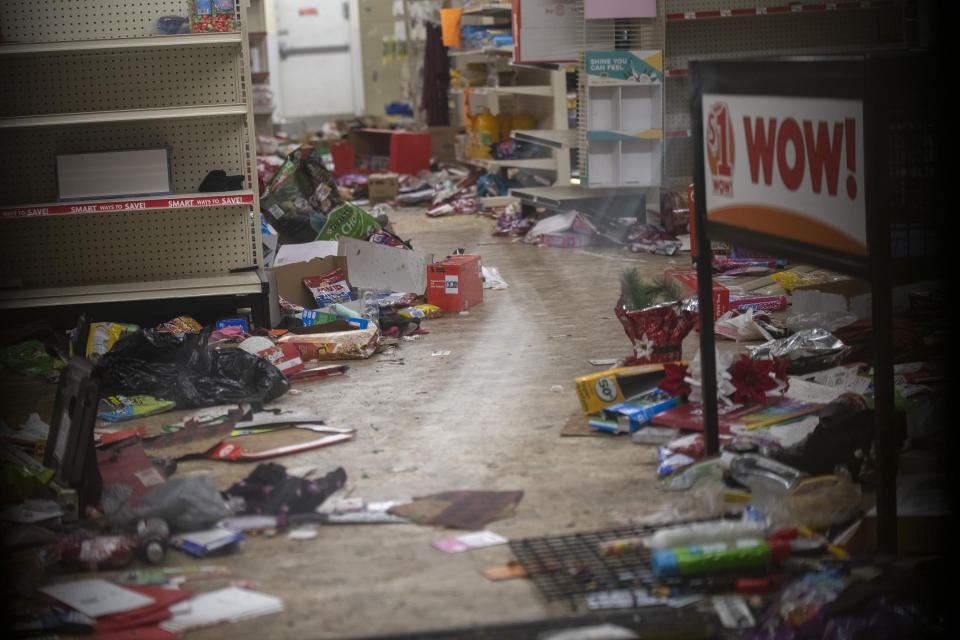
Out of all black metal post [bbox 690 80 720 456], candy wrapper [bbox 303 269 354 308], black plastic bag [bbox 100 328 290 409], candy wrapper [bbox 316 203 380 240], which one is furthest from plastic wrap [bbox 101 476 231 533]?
candy wrapper [bbox 316 203 380 240]

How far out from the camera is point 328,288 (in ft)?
22.0

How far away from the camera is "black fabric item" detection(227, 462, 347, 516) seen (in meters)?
3.49

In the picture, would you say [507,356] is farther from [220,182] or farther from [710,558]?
[710,558]

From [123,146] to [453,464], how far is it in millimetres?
3683

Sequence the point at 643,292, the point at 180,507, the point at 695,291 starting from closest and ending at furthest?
the point at 180,507
the point at 643,292
the point at 695,291

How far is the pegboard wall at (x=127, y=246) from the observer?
6.46m

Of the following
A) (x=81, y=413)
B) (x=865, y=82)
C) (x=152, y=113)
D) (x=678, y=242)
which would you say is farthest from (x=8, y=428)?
(x=678, y=242)

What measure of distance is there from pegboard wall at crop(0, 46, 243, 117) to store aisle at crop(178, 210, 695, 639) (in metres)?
2.05

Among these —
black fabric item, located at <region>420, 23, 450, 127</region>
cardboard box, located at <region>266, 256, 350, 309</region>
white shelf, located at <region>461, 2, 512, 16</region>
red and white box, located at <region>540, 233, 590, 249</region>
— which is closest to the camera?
cardboard box, located at <region>266, 256, 350, 309</region>

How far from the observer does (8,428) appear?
14.7ft

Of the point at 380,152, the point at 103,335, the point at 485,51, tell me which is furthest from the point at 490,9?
the point at 103,335

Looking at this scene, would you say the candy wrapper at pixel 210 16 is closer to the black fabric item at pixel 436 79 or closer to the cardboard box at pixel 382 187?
the cardboard box at pixel 382 187

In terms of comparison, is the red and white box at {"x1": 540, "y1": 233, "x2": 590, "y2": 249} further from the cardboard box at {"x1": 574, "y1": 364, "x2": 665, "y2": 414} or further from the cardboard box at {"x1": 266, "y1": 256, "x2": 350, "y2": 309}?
the cardboard box at {"x1": 574, "y1": 364, "x2": 665, "y2": 414}

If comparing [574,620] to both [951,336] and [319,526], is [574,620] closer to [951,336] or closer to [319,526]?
[319,526]
